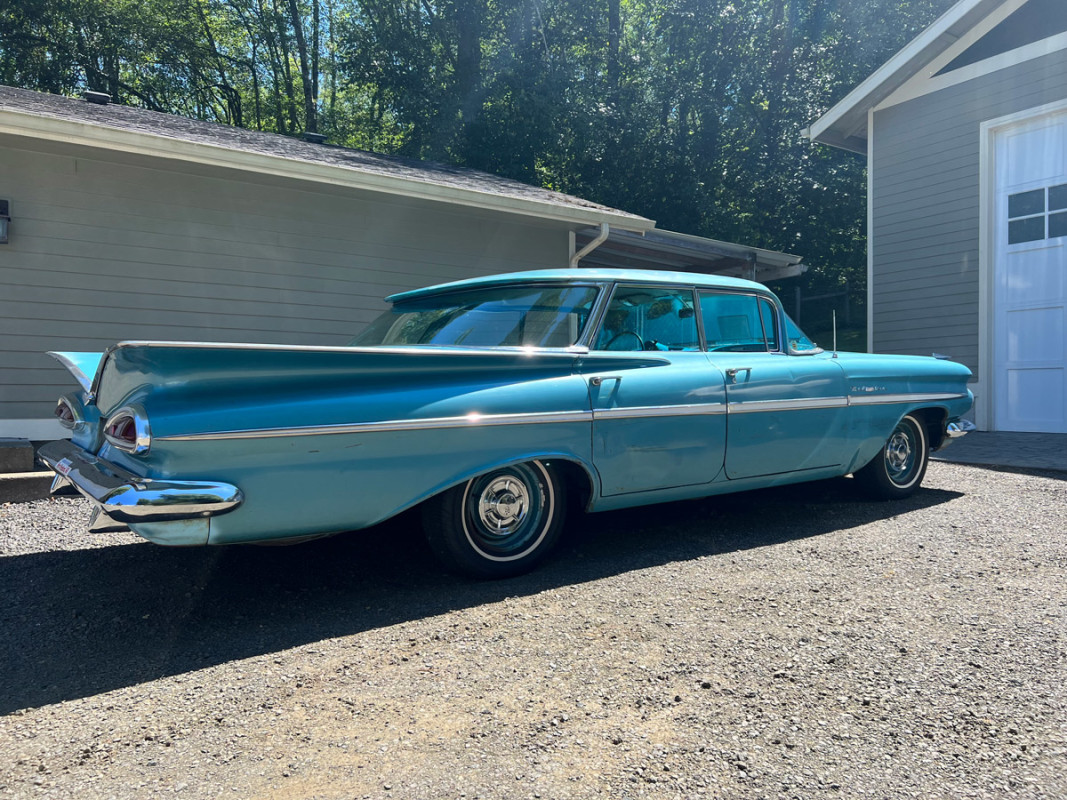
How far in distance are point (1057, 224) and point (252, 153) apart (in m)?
9.03

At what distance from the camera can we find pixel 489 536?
11.5 feet

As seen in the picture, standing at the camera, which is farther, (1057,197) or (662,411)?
(1057,197)

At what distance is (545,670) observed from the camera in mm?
2604

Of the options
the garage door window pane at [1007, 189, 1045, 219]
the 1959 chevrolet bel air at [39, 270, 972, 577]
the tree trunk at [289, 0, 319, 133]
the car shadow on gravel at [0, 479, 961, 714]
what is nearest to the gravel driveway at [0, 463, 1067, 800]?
the car shadow on gravel at [0, 479, 961, 714]

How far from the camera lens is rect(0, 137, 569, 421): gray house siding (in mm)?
6848

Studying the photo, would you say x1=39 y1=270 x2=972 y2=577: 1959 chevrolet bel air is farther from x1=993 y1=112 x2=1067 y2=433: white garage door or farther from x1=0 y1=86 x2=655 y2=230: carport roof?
x1=993 y1=112 x2=1067 y2=433: white garage door

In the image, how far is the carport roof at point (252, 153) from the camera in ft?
20.7

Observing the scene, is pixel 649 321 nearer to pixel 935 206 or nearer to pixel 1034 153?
pixel 1034 153

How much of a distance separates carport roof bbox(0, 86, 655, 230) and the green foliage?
12665 mm

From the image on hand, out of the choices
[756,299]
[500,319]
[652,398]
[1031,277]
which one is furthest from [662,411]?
[1031,277]

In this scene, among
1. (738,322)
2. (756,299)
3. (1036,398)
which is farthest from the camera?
(1036,398)

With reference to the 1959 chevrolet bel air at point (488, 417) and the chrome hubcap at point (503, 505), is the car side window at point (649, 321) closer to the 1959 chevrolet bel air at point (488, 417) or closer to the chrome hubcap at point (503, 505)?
the 1959 chevrolet bel air at point (488, 417)

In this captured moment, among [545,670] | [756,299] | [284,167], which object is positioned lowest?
[545,670]

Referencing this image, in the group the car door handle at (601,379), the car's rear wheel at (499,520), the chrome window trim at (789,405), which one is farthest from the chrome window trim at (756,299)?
the car's rear wheel at (499,520)
